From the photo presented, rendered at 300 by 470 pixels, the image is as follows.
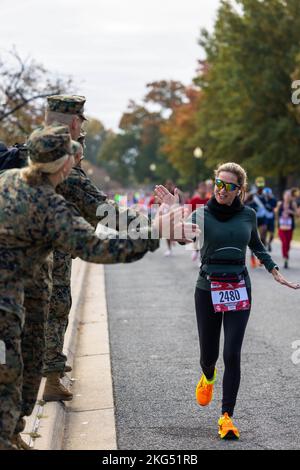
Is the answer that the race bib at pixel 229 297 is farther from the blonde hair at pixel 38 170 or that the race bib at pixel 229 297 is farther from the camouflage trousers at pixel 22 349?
the blonde hair at pixel 38 170

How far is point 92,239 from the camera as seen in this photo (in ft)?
15.5

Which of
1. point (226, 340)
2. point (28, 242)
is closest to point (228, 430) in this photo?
point (226, 340)

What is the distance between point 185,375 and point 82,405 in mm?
1492

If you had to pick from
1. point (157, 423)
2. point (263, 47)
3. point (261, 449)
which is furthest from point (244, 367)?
point (263, 47)

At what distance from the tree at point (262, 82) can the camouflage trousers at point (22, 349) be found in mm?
43934

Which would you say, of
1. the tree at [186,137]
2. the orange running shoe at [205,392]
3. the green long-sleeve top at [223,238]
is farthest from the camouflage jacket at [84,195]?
the tree at [186,137]

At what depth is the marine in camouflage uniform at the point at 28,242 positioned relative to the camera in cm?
469

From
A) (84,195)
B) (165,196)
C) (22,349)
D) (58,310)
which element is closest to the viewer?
(22,349)

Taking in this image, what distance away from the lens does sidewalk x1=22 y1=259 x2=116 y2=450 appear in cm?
595

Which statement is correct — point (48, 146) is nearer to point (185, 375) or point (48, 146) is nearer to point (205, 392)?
point (205, 392)

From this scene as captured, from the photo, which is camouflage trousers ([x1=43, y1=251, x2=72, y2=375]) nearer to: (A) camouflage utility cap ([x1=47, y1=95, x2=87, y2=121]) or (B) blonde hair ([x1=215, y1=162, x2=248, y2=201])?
(A) camouflage utility cap ([x1=47, y1=95, x2=87, y2=121])

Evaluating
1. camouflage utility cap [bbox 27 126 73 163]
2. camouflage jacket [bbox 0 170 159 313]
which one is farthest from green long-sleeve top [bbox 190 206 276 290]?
camouflage utility cap [bbox 27 126 73 163]

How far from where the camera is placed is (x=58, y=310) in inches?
280

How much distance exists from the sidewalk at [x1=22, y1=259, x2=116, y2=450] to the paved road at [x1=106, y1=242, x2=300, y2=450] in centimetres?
12
